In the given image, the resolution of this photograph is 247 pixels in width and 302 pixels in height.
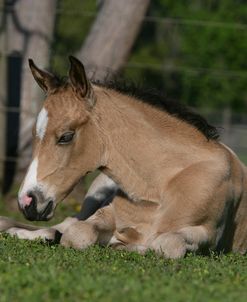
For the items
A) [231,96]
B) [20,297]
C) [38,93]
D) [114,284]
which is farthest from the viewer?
[231,96]

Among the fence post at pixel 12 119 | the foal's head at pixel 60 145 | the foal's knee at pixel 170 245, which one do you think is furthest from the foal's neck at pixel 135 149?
the fence post at pixel 12 119

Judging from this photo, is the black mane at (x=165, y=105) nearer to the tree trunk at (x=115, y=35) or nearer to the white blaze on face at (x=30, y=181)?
the white blaze on face at (x=30, y=181)

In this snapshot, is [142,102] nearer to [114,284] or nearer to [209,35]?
[114,284]

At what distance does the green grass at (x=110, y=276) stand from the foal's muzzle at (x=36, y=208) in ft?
0.78

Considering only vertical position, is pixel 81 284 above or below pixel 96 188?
above

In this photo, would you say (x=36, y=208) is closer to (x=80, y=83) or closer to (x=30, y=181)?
(x=30, y=181)

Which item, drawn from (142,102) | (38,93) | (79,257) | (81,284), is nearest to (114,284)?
(81,284)

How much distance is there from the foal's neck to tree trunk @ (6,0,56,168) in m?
5.90

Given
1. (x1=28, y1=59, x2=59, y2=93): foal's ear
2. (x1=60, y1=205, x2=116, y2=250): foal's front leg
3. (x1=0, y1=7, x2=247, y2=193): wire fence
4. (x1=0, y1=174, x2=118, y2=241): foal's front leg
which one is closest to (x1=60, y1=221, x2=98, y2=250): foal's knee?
(x1=60, y1=205, x2=116, y2=250): foal's front leg

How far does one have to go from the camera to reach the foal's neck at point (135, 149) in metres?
7.97

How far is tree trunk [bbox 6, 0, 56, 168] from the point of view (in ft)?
45.9

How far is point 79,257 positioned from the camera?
23.2 ft

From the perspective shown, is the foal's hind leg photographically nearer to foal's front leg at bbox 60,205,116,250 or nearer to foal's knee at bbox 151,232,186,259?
foal's knee at bbox 151,232,186,259

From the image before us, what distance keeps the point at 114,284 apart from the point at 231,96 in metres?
25.2
